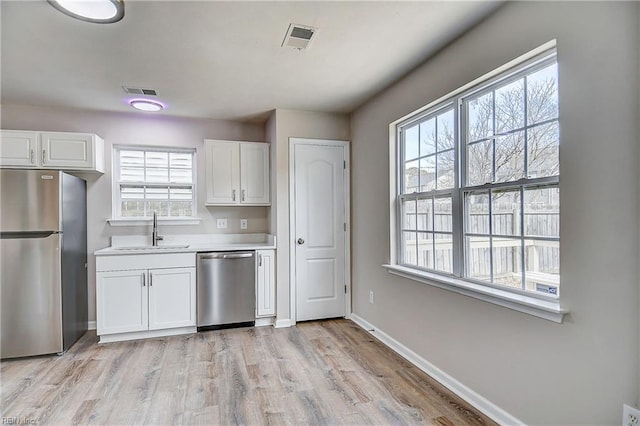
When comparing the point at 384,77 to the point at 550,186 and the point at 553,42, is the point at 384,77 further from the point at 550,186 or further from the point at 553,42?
the point at 550,186

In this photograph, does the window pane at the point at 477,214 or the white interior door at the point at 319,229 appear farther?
the white interior door at the point at 319,229

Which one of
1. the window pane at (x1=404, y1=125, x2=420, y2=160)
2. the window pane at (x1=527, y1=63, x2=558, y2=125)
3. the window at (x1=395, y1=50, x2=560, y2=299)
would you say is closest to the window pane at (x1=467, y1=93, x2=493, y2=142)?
the window at (x1=395, y1=50, x2=560, y2=299)

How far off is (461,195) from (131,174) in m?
3.60

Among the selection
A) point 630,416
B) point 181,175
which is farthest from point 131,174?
point 630,416

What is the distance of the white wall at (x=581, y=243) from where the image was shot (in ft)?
4.45

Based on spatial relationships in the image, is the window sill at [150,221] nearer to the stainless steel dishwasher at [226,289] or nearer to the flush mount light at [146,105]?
the stainless steel dishwasher at [226,289]

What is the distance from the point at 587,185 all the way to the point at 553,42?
0.74 meters

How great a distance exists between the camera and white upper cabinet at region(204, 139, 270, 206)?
390 centimetres

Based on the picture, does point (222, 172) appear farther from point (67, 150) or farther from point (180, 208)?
point (67, 150)

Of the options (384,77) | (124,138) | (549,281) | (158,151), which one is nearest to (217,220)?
(158,151)

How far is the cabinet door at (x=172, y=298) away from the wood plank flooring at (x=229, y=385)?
0.72 ft

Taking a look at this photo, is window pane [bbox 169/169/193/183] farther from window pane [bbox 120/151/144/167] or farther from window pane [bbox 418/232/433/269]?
window pane [bbox 418/232/433/269]

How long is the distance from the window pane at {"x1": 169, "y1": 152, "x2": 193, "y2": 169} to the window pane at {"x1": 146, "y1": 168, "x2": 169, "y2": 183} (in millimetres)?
120

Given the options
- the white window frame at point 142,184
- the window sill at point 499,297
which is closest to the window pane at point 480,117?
the window sill at point 499,297
